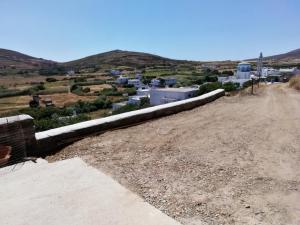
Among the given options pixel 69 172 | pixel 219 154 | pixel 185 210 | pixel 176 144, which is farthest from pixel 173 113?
pixel 185 210

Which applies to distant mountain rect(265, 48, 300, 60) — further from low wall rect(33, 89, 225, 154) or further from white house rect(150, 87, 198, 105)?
low wall rect(33, 89, 225, 154)

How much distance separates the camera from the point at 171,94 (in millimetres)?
22531

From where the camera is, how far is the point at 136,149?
4.31 m

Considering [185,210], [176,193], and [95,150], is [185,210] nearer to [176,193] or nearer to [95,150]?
[176,193]

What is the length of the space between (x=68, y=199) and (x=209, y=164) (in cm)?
175

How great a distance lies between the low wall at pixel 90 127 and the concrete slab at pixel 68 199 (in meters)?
0.74

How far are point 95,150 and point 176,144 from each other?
117 centimetres

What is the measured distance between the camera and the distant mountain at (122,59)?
121 metres

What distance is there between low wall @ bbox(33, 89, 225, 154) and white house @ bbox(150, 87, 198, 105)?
10.5 m

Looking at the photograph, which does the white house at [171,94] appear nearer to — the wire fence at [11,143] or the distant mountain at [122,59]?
the wire fence at [11,143]

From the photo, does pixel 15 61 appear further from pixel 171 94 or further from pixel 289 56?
pixel 289 56

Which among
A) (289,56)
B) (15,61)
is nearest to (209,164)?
(15,61)

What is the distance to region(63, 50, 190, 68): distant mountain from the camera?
121 m

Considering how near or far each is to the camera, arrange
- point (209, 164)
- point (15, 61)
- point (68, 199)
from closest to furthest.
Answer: point (68, 199) < point (209, 164) < point (15, 61)
